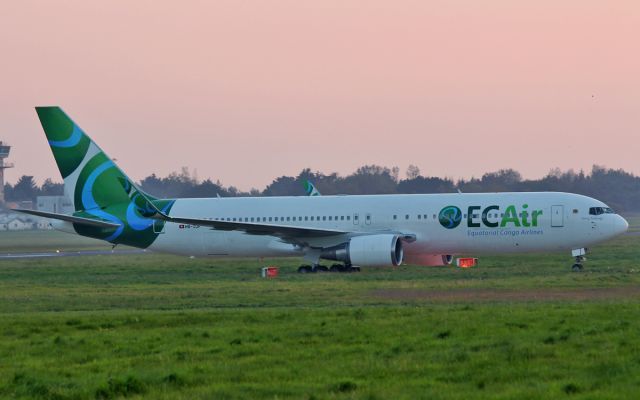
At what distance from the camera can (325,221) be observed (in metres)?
46.0

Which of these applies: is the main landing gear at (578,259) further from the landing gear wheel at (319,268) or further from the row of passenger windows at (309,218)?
the landing gear wheel at (319,268)

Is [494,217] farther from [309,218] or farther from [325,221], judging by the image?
[309,218]

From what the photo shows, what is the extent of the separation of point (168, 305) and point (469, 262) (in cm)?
1974

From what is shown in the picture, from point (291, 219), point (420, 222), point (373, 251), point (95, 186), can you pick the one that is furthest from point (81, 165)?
point (420, 222)

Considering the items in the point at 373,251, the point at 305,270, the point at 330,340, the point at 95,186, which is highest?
the point at 95,186

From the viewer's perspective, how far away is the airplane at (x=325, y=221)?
43281 mm

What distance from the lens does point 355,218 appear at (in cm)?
4553

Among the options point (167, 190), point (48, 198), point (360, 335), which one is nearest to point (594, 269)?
point (360, 335)

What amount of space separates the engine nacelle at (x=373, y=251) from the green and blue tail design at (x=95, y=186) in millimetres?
9334

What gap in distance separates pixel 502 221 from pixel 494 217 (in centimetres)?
35

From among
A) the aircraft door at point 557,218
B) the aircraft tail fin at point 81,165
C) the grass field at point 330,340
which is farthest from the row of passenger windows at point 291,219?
the grass field at point 330,340

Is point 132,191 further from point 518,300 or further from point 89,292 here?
point 518,300

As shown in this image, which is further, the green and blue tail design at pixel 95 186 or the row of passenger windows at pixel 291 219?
the green and blue tail design at pixel 95 186

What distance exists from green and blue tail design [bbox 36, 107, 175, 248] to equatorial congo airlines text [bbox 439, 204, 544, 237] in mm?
13557
